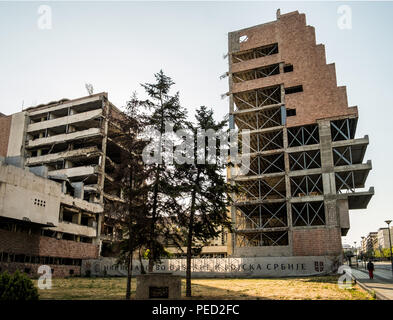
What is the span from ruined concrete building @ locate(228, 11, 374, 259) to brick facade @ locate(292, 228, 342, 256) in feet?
0.37

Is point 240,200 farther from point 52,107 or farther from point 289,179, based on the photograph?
point 52,107

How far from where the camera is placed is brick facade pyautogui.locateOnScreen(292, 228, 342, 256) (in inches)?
1661

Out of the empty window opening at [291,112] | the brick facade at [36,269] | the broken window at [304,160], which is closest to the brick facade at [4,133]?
the brick facade at [36,269]

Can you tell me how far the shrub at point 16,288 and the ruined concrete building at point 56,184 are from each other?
929 inches

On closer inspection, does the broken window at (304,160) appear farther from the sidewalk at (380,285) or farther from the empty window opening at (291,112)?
the sidewalk at (380,285)

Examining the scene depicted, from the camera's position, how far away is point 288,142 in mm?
51094

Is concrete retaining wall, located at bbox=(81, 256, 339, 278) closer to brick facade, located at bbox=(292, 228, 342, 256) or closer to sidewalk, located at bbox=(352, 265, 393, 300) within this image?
brick facade, located at bbox=(292, 228, 342, 256)

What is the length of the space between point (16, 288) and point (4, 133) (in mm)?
62092

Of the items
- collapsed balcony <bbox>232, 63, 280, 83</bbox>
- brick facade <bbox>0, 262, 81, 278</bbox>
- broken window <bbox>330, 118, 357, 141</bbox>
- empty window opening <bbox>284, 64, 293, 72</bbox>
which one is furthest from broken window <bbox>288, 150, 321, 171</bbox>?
brick facade <bbox>0, 262, 81, 278</bbox>

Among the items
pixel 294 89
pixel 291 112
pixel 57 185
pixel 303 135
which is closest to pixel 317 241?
pixel 303 135

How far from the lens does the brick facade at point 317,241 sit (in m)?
42.2
